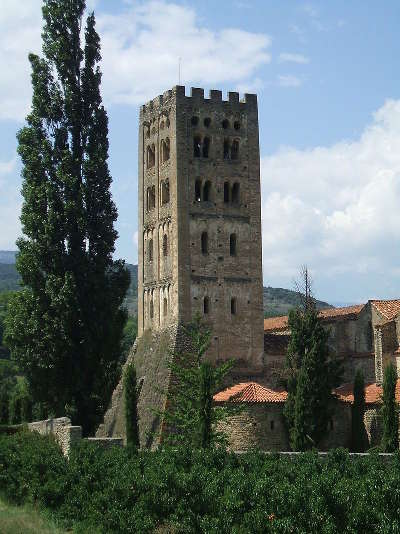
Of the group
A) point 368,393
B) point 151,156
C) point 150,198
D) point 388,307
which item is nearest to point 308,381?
point 368,393

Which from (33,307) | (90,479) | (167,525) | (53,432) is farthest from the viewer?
(33,307)

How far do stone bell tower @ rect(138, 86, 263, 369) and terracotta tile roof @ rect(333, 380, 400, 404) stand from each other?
520 cm

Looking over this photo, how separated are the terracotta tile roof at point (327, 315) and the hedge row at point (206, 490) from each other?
19.6m

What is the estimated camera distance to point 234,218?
171 feet

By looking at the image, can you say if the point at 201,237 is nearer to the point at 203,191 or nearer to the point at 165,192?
the point at 203,191

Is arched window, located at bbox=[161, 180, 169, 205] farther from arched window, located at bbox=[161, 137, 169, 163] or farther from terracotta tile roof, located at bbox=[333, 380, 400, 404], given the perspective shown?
terracotta tile roof, located at bbox=[333, 380, 400, 404]

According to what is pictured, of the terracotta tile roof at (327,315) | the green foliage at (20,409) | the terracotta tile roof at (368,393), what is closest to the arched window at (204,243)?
the terracotta tile roof at (327,315)

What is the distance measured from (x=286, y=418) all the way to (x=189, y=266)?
1075 centimetres

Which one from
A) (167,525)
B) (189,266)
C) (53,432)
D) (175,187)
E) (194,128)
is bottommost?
(167,525)

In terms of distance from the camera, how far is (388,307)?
51.3 metres

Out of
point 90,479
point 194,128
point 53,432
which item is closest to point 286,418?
point 53,432

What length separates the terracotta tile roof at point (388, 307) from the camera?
1973 inches

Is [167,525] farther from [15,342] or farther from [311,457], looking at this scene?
[15,342]

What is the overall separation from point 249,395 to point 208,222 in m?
11.2
